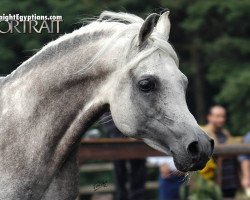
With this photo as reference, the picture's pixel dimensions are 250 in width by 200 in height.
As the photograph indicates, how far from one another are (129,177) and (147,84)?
14.0 feet

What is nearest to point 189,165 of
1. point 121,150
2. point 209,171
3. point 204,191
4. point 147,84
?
point 147,84

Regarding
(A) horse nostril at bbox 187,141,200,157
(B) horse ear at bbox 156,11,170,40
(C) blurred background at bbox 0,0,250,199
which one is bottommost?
(C) blurred background at bbox 0,0,250,199

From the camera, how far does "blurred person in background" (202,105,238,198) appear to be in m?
9.06

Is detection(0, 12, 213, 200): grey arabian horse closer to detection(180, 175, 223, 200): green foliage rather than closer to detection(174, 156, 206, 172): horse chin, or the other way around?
detection(174, 156, 206, 172): horse chin

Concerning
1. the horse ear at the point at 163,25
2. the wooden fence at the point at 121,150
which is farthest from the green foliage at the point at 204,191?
the horse ear at the point at 163,25

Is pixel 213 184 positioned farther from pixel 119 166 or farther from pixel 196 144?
pixel 196 144

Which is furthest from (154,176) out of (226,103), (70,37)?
(70,37)

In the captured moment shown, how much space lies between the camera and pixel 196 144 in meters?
4.68

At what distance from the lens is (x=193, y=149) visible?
471 cm

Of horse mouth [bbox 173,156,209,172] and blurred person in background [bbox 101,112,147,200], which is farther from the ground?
horse mouth [bbox 173,156,209,172]

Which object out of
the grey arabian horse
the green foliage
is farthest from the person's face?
the grey arabian horse

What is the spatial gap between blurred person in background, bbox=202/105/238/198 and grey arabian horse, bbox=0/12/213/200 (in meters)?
4.09

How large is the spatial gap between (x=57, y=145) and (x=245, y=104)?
8554 millimetres

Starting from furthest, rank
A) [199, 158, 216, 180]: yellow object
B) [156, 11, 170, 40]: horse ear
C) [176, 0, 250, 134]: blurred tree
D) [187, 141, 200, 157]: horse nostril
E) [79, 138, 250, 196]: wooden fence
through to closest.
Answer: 1. [176, 0, 250, 134]: blurred tree
2. [199, 158, 216, 180]: yellow object
3. [79, 138, 250, 196]: wooden fence
4. [156, 11, 170, 40]: horse ear
5. [187, 141, 200, 157]: horse nostril
